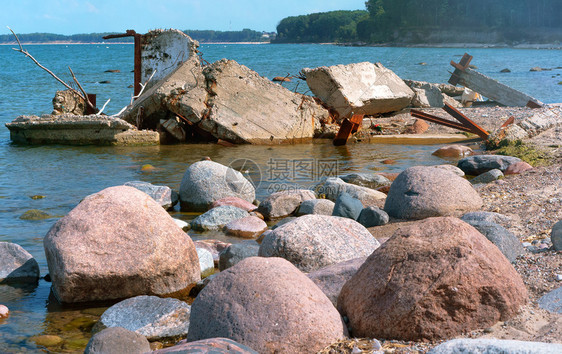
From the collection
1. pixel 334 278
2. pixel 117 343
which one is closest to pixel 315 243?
pixel 334 278

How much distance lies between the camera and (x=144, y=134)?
12820 millimetres

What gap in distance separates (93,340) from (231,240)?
2996 millimetres

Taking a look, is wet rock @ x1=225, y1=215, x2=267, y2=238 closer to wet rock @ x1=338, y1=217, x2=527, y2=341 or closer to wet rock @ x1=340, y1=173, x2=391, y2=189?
wet rock @ x1=340, y1=173, x2=391, y2=189

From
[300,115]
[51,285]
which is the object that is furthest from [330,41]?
[51,285]

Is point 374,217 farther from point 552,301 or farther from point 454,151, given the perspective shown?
point 454,151

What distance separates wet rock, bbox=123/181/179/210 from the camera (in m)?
7.85

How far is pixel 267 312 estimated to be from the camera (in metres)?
3.17

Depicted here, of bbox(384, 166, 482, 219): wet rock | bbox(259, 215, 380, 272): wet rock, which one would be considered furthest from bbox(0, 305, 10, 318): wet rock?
bbox(384, 166, 482, 219): wet rock

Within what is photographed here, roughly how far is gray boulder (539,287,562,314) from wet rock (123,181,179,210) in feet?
17.8

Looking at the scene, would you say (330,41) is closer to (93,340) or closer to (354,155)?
(354,155)

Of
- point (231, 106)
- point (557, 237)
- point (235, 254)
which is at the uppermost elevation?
point (231, 106)

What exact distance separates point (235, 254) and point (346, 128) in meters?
8.13

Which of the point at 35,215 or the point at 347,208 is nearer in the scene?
the point at 347,208

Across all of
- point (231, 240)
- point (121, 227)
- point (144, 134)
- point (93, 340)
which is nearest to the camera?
point (93, 340)
